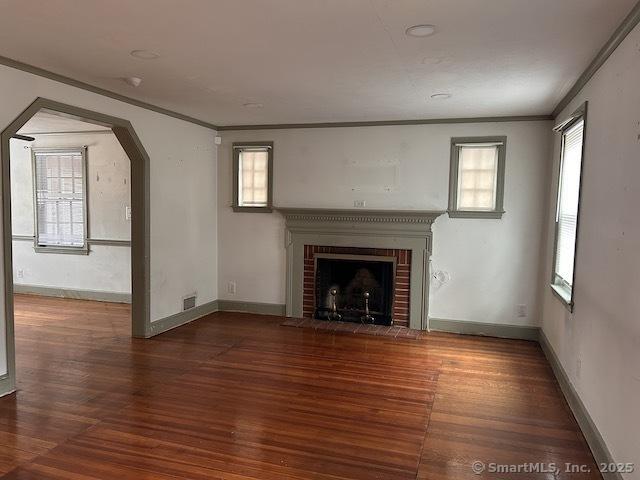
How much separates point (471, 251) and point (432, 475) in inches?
125

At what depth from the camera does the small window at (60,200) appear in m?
6.55

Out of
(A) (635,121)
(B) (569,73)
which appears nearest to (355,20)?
(A) (635,121)

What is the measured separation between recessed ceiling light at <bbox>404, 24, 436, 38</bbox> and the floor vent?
4.00 m

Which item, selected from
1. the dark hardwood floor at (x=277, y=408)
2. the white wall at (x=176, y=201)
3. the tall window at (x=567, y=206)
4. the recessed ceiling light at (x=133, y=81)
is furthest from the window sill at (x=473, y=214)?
the recessed ceiling light at (x=133, y=81)

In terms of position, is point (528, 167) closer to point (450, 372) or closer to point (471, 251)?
point (471, 251)

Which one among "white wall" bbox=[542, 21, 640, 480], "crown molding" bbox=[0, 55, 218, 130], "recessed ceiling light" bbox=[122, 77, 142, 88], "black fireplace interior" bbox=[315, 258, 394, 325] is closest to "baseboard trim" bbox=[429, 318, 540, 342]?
"black fireplace interior" bbox=[315, 258, 394, 325]

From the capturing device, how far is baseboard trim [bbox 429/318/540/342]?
5.02 m

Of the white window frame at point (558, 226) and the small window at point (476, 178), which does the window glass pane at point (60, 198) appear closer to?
the small window at point (476, 178)

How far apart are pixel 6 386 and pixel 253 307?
9.95 ft

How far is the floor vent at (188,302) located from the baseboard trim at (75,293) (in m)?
1.32

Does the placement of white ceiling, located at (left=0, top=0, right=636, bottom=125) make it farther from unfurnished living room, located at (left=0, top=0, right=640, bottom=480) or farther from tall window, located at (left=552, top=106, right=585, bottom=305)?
tall window, located at (left=552, top=106, right=585, bottom=305)

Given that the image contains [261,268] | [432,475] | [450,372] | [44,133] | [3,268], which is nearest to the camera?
[432,475]

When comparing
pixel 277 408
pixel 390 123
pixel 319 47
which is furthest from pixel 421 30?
pixel 390 123

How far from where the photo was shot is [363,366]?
4074 mm
